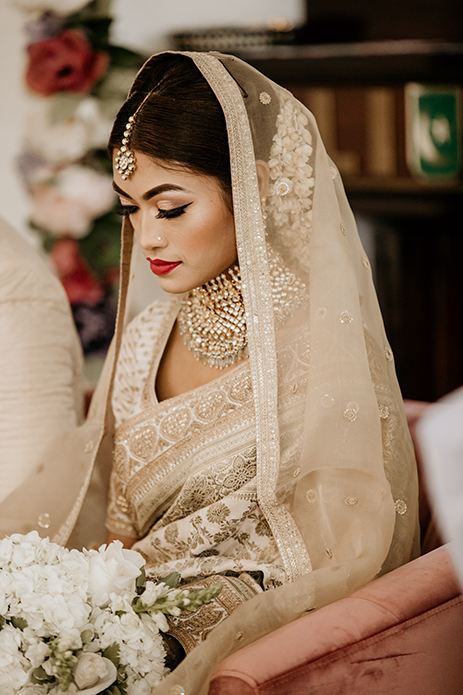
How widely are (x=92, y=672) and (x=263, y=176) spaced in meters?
0.75

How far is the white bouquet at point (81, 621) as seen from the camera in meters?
0.96

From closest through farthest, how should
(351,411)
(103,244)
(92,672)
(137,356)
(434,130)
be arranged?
(92,672), (351,411), (137,356), (103,244), (434,130)

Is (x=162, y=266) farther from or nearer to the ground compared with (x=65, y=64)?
nearer to the ground

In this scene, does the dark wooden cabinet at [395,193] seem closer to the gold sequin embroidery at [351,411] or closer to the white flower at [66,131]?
the white flower at [66,131]

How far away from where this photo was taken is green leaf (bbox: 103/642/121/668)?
978 millimetres

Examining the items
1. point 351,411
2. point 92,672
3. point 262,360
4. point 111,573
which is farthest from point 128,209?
point 92,672

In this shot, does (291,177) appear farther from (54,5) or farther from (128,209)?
(54,5)

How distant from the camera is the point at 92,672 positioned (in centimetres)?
95

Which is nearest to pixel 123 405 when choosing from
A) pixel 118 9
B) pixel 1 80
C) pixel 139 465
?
pixel 139 465

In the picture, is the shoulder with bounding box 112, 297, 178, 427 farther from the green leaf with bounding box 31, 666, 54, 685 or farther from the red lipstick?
the green leaf with bounding box 31, 666, 54, 685

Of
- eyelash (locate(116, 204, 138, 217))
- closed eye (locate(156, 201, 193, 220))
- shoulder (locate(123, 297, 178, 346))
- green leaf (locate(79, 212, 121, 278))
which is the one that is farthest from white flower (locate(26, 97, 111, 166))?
closed eye (locate(156, 201, 193, 220))

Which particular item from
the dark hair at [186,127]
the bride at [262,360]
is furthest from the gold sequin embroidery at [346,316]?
the dark hair at [186,127]

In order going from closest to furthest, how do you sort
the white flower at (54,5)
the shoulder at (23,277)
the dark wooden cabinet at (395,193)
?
the shoulder at (23,277), the white flower at (54,5), the dark wooden cabinet at (395,193)

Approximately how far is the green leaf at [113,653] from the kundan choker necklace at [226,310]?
52 centimetres
